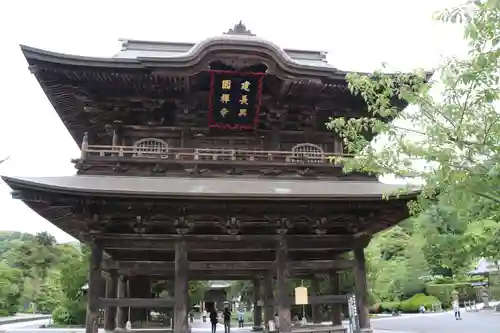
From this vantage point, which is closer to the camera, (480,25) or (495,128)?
(480,25)

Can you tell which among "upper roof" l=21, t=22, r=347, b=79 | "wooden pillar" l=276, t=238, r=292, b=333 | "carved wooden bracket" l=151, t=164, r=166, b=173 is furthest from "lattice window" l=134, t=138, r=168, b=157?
"wooden pillar" l=276, t=238, r=292, b=333

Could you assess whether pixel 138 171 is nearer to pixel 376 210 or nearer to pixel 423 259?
pixel 376 210

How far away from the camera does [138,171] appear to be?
11586mm

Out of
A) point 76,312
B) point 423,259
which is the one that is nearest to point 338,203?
point 76,312

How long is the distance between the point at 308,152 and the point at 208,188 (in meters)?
3.70

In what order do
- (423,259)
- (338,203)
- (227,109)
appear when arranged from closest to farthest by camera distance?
(338,203) → (227,109) → (423,259)

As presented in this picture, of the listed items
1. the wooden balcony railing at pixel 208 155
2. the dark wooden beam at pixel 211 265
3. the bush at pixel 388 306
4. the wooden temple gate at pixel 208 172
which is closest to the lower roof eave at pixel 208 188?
the wooden temple gate at pixel 208 172

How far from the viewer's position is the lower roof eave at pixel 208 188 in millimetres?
9602

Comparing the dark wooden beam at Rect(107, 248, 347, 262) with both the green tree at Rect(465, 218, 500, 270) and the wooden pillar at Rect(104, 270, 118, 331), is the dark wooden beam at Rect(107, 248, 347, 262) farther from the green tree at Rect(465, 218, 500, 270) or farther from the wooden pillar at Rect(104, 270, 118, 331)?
the green tree at Rect(465, 218, 500, 270)

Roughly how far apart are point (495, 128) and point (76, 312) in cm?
2687

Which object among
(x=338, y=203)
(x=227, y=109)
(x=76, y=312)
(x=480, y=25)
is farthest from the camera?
(x=76, y=312)

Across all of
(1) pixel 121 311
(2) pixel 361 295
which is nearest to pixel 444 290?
(2) pixel 361 295

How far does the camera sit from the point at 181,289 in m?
10.8

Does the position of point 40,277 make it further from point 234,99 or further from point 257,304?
point 234,99
